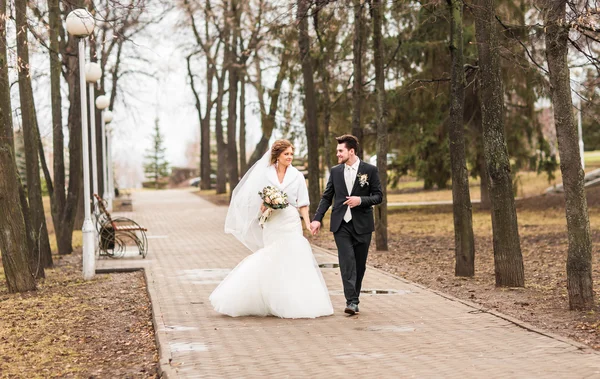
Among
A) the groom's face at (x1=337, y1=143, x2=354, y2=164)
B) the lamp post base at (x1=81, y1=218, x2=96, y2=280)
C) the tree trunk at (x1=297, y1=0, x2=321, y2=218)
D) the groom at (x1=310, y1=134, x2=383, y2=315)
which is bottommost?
the lamp post base at (x1=81, y1=218, x2=96, y2=280)

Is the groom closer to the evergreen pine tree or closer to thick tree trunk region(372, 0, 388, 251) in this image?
thick tree trunk region(372, 0, 388, 251)

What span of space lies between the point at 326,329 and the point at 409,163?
2394cm

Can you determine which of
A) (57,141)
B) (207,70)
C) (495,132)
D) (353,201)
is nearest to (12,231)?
(353,201)

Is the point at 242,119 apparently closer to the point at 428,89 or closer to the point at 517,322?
the point at 428,89

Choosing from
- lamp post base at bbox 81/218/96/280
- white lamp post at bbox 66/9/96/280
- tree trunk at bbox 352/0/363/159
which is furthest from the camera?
tree trunk at bbox 352/0/363/159

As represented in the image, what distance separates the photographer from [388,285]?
510 inches

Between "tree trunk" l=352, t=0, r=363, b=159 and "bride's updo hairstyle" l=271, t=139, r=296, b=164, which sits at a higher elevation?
"tree trunk" l=352, t=0, r=363, b=159

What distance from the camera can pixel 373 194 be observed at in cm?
1012

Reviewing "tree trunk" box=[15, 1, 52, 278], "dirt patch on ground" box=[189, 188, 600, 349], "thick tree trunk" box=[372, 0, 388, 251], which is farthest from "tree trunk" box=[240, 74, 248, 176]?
"tree trunk" box=[15, 1, 52, 278]

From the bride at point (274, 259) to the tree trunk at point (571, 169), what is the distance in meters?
2.79

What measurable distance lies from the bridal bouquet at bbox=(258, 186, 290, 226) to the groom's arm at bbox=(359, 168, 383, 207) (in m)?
0.92

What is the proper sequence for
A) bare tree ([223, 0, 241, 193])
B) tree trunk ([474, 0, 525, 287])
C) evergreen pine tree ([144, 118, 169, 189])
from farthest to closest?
1. evergreen pine tree ([144, 118, 169, 189])
2. bare tree ([223, 0, 241, 193])
3. tree trunk ([474, 0, 525, 287])

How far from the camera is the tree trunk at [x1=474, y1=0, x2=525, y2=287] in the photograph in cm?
1188

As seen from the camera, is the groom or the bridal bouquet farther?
the bridal bouquet
